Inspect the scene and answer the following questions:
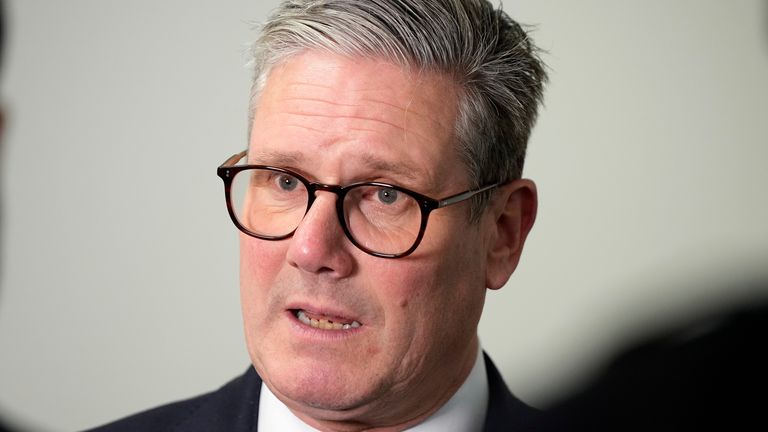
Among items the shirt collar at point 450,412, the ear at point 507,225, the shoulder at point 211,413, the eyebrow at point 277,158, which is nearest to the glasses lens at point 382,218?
the eyebrow at point 277,158

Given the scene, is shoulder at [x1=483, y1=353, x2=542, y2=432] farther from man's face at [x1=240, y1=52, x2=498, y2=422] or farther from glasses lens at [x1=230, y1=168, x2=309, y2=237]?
glasses lens at [x1=230, y1=168, x2=309, y2=237]

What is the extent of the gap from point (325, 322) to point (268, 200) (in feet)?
0.92

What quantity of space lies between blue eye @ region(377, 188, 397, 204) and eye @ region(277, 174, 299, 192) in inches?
6.5

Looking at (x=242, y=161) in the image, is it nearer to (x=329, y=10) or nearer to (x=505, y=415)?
(x=329, y=10)

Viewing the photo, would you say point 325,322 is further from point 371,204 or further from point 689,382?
point 689,382

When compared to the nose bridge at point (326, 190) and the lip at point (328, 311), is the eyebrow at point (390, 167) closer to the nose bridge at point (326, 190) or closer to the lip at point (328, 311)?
the nose bridge at point (326, 190)

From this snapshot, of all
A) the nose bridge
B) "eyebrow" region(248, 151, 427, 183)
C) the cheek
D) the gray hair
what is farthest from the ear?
the cheek

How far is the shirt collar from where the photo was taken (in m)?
2.23

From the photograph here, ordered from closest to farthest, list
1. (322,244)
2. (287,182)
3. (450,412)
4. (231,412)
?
(322,244) → (287,182) → (450,412) → (231,412)

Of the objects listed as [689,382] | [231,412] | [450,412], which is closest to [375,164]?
[450,412]

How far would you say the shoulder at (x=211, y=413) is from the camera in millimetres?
2357

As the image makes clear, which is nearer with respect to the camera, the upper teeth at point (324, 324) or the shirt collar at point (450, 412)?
the upper teeth at point (324, 324)

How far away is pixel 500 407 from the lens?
2309 millimetres

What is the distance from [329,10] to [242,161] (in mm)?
489
